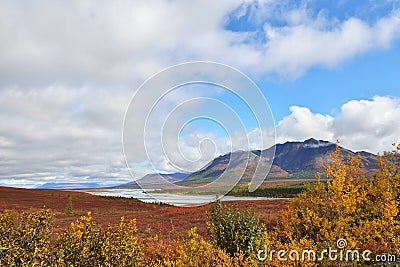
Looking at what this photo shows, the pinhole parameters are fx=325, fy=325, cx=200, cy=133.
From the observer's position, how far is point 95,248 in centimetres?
686

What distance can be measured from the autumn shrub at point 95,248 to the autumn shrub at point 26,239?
312mm

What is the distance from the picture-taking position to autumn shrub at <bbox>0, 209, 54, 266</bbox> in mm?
6203

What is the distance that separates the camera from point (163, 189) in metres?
12.9

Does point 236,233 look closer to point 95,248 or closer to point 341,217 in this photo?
point 341,217

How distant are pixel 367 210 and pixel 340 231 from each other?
8.76ft

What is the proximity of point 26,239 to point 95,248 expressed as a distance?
1.47m

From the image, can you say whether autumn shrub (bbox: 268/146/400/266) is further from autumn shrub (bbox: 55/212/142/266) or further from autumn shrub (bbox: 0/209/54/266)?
autumn shrub (bbox: 0/209/54/266)

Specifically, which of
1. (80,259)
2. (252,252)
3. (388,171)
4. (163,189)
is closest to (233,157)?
(163,189)

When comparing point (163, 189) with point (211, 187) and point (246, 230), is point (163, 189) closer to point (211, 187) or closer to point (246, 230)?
point (211, 187)

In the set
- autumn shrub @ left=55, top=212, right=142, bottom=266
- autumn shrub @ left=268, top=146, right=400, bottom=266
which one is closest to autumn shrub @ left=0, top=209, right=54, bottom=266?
autumn shrub @ left=55, top=212, right=142, bottom=266

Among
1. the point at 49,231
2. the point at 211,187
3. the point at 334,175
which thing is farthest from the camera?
the point at 211,187

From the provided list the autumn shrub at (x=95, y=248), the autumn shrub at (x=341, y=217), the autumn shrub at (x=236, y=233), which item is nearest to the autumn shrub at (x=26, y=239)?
the autumn shrub at (x=95, y=248)

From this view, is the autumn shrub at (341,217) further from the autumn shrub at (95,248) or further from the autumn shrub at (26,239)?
the autumn shrub at (26,239)

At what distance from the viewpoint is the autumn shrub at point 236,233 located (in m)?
9.21
